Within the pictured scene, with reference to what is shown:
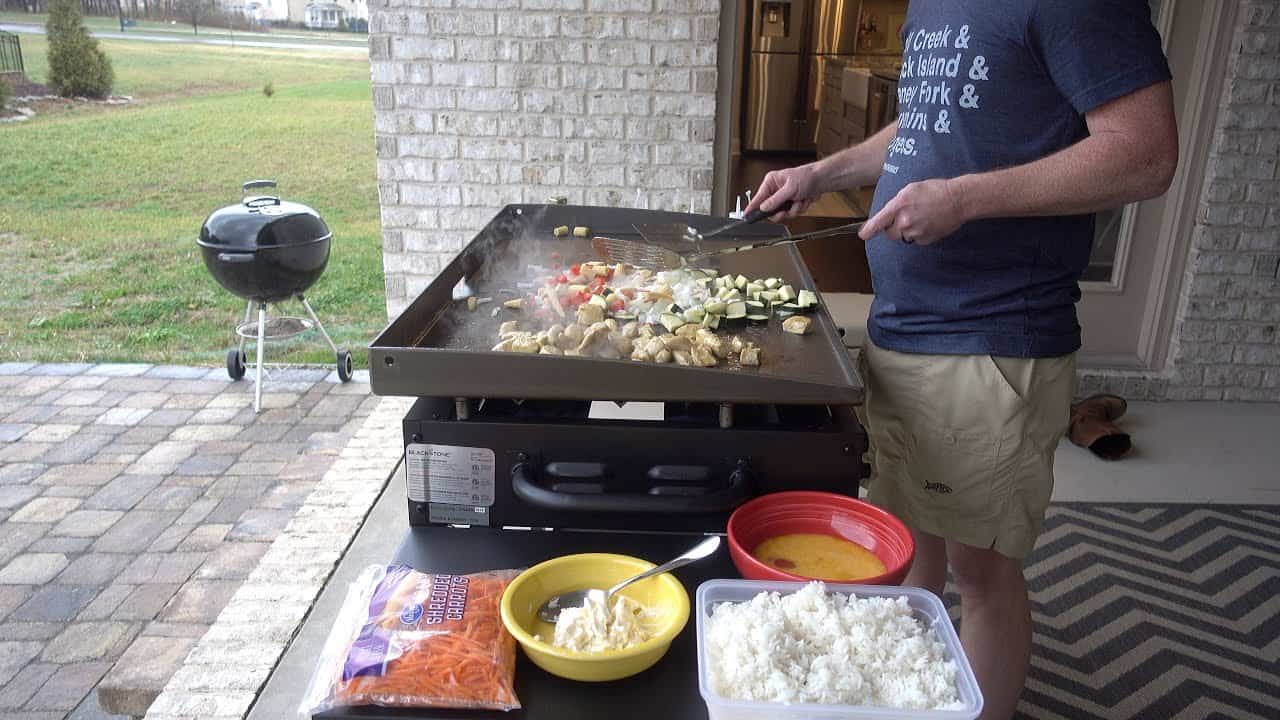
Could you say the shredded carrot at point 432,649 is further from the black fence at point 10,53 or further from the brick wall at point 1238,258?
the black fence at point 10,53

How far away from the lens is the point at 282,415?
4.17 meters

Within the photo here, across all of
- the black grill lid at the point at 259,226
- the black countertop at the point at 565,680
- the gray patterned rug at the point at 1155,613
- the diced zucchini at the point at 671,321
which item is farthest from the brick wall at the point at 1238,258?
the black grill lid at the point at 259,226

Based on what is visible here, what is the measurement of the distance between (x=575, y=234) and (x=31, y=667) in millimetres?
1948

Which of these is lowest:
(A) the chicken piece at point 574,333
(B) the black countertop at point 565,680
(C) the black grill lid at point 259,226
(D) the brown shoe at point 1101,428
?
(D) the brown shoe at point 1101,428

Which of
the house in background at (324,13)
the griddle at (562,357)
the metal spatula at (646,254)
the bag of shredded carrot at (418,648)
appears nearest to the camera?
the bag of shredded carrot at (418,648)

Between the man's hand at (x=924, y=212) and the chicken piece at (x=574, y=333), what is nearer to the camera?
the man's hand at (x=924, y=212)

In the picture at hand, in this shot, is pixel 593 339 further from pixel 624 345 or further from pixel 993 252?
pixel 993 252

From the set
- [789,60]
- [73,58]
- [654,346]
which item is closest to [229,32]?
[73,58]

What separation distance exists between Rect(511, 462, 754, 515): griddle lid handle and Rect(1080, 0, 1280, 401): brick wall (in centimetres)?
328

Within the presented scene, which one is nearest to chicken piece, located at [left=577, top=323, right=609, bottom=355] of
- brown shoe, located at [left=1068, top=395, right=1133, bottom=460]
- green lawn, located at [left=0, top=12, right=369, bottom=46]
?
brown shoe, located at [left=1068, top=395, right=1133, bottom=460]

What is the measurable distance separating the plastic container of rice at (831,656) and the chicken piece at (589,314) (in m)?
0.75

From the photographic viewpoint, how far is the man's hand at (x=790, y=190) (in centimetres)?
189

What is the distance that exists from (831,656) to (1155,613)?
2282mm

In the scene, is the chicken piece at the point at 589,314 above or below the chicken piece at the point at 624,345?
above
